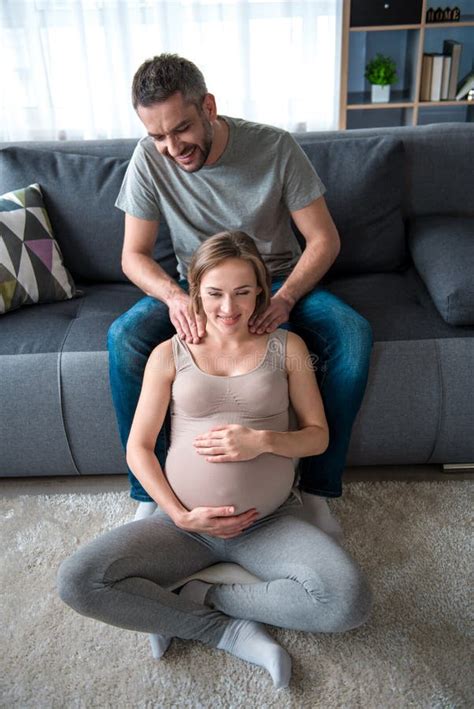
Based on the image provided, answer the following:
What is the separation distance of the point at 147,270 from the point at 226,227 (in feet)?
0.79

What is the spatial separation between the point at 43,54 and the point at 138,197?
2.47 m

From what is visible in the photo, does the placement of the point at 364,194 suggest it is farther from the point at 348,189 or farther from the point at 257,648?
the point at 257,648

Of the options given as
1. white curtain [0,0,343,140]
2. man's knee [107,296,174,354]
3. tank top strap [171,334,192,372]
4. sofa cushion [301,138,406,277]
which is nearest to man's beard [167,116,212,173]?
man's knee [107,296,174,354]

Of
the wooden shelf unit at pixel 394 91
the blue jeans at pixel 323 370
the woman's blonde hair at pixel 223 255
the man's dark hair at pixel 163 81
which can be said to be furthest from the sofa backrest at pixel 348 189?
the wooden shelf unit at pixel 394 91

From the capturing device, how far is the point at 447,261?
5.77 feet

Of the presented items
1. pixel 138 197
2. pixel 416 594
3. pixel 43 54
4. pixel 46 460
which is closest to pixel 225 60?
pixel 43 54

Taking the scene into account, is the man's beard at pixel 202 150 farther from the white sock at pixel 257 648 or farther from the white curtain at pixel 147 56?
the white curtain at pixel 147 56

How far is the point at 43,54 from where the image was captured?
3.62 meters

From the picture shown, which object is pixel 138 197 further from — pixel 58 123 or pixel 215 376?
pixel 58 123

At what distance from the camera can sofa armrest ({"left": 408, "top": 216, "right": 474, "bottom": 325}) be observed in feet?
5.42

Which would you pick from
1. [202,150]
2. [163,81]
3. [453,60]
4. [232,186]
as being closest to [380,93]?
[453,60]

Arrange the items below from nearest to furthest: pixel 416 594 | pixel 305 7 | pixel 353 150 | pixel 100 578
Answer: pixel 100 578
pixel 416 594
pixel 353 150
pixel 305 7

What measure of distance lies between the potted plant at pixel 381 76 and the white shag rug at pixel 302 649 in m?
2.90

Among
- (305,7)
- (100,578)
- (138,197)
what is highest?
(305,7)
